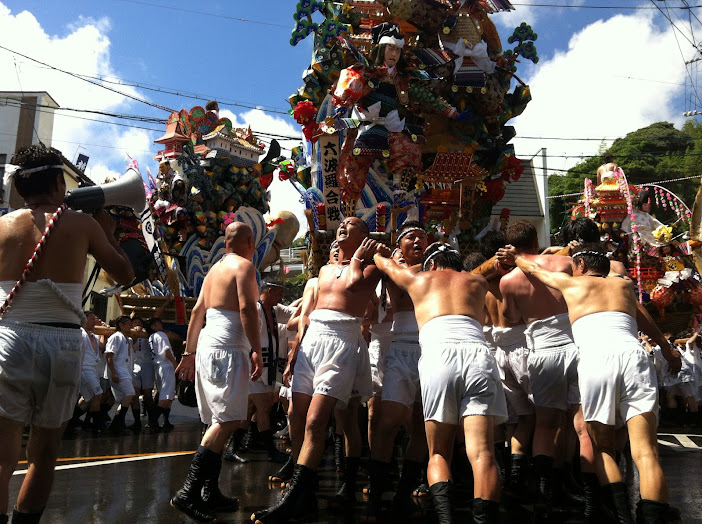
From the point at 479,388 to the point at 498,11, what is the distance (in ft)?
42.7

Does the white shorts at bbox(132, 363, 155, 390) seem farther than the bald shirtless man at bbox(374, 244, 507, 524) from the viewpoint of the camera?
Yes

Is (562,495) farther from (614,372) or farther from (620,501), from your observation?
(614,372)

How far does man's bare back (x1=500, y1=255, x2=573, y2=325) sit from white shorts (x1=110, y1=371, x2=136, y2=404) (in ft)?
23.3

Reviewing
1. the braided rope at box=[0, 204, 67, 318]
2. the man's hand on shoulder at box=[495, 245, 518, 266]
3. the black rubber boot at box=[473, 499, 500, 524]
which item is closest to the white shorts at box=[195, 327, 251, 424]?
the braided rope at box=[0, 204, 67, 318]

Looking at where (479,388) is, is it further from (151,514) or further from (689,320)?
(689,320)

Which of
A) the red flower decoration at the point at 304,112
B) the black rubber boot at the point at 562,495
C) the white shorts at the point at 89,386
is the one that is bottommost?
the black rubber boot at the point at 562,495

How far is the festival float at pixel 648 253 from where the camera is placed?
596 inches

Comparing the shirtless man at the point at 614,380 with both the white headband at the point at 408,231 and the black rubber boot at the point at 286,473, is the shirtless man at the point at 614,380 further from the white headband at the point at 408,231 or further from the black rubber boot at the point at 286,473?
the black rubber boot at the point at 286,473

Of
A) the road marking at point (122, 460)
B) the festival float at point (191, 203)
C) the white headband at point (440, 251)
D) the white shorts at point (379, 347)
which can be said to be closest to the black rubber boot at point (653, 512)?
the white headband at point (440, 251)

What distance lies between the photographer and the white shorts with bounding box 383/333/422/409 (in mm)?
4820

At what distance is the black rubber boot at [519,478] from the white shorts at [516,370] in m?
0.38

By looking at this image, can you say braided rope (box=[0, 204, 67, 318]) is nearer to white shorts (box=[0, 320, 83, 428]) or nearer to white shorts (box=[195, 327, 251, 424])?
white shorts (box=[0, 320, 83, 428])

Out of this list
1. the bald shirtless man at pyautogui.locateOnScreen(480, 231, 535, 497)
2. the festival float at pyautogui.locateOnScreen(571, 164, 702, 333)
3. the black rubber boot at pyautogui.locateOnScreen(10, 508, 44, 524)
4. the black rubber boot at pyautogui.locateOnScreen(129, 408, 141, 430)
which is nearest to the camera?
the black rubber boot at pyautogui.locateOnScreen(10, 508, 44, 524)

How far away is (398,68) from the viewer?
44.4 feet
